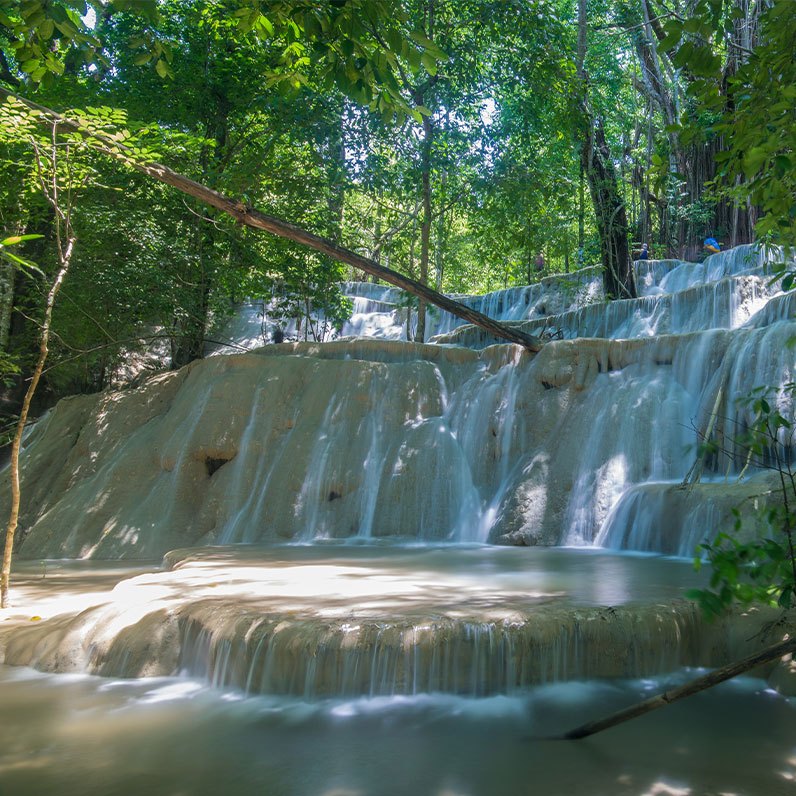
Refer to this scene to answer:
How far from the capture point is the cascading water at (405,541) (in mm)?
4117

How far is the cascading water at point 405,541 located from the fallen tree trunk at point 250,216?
3.98 feet

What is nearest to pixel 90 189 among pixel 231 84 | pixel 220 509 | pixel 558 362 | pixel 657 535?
pixel 231 84

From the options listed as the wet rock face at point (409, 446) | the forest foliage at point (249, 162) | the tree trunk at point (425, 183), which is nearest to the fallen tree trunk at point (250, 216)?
the wet rock face at point (409, 446)

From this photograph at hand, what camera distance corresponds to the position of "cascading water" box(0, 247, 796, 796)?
4.12 m

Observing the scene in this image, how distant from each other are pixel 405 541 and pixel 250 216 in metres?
4.74

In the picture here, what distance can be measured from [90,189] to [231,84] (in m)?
3.61

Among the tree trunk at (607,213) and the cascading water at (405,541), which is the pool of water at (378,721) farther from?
the tree trunk at (607,213)

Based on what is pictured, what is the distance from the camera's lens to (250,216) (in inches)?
330

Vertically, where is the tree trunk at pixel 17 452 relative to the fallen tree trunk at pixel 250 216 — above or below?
below

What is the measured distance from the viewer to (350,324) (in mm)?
21797

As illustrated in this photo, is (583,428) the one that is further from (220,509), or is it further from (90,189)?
(90,189)

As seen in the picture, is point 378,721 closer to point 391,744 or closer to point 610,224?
point 391,744

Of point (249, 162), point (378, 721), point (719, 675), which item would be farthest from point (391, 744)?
point (249, 162)

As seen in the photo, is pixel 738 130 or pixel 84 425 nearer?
pixel 738 130
